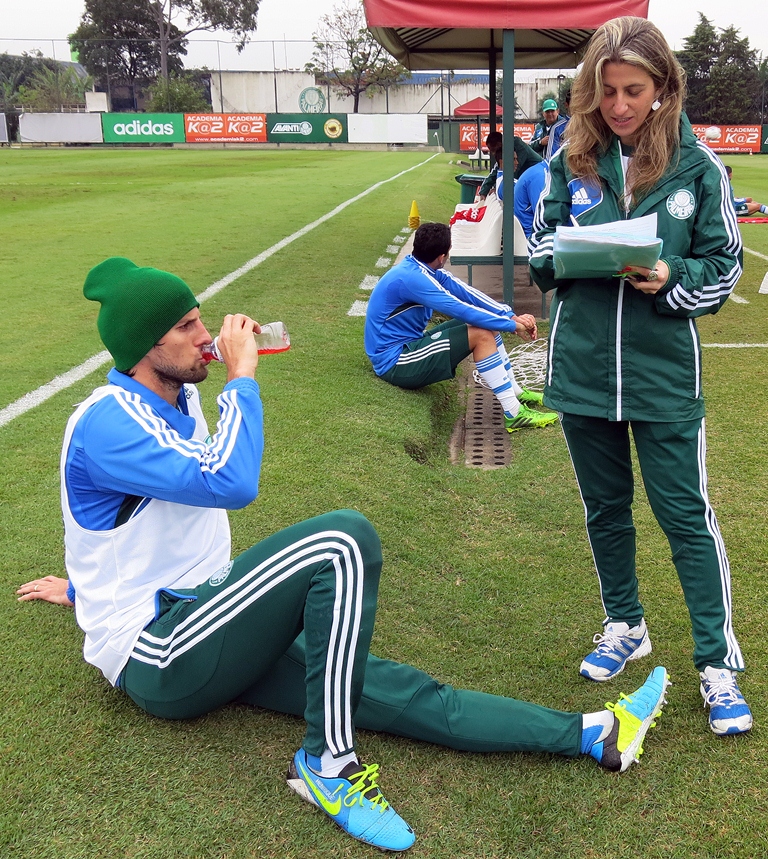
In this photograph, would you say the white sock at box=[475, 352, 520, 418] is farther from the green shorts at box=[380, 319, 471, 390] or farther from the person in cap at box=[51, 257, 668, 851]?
the person in cap at box=[51, 257, 668, 851]

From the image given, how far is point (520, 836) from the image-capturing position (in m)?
2.37

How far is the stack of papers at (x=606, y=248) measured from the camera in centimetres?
244

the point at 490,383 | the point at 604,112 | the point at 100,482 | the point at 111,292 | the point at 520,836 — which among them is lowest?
the point at 520,836

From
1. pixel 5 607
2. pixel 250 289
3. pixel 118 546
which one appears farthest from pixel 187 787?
pixel 250 289

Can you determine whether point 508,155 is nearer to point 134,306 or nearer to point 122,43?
point 134,306

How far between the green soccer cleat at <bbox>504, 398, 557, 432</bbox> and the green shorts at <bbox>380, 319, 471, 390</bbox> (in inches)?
21.8

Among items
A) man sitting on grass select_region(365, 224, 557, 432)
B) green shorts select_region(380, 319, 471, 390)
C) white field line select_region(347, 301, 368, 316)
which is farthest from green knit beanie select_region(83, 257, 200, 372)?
white field line select_region(347, 301, 368, 316)

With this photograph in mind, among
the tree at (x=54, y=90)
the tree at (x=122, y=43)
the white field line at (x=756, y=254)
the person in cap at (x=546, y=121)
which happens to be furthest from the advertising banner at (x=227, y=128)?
the white field line at (x=756, y=254)

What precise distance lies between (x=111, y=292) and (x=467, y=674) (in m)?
1.79

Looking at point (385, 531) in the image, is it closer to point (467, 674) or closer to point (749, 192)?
point (467, 674)

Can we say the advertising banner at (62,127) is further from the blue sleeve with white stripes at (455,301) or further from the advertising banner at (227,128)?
the blue sleeve with white stripes at (455,301)

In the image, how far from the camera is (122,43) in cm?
8025

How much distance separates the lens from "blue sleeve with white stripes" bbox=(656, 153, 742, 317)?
2.58m

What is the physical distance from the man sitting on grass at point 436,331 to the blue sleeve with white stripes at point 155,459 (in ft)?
12.3
